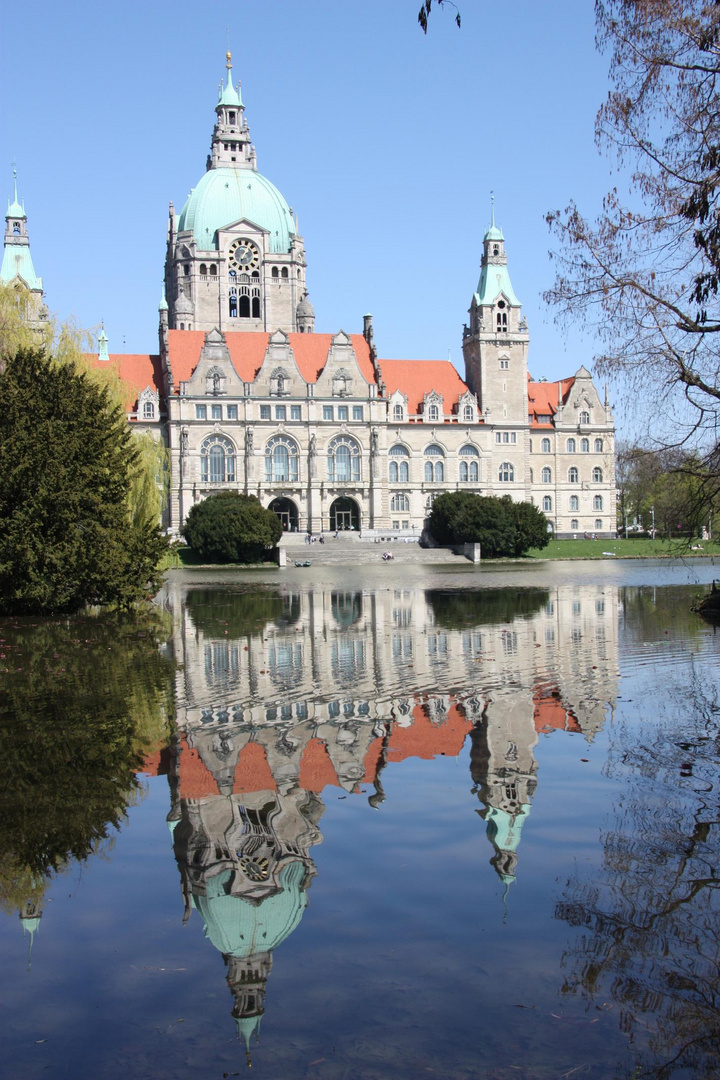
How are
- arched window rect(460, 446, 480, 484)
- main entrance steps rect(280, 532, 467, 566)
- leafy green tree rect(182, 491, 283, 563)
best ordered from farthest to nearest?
1. arched window rect(460, 446, 480, 484)
2. main entrance steps rect(280, 532, 467, 566)
3. leafy green tree rect(182, 491, 283, 563)

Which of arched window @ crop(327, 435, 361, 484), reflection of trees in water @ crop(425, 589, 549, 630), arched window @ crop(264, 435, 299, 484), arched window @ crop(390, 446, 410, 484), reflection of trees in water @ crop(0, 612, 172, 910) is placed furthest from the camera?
arched window @ crop(390, 446, 410, 484)

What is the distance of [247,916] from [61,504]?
21188 millimetres

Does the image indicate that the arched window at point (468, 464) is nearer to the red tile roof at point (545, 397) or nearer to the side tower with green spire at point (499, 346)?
the side tower with green spire at point (499, 346)

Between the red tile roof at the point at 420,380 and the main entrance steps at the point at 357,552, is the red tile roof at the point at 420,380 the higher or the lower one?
the higher one

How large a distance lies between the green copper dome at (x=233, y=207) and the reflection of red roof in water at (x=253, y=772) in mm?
94609

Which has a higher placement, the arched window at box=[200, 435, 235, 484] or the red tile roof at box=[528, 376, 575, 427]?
the red tile roof at box=[528, 376, 575, 427]

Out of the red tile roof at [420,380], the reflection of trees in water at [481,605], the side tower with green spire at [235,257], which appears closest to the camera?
the reflection of trees in water at [481,605]

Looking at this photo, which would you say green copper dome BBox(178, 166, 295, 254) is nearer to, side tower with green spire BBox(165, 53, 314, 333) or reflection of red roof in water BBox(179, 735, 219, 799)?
side tower with green spire BBox(165, 53, 314, 333)

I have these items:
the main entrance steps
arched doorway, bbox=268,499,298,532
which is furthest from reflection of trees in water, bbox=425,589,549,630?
arched doorway, bbox=268,499,298,532

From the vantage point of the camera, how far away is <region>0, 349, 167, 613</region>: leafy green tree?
27.1 meters

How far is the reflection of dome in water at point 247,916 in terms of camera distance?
24.3 ft

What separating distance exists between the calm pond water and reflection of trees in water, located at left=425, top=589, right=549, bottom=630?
9916 millimetres

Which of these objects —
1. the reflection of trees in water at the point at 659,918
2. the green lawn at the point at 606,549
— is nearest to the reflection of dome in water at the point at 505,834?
the reflection of trees in water at the point at 659,918

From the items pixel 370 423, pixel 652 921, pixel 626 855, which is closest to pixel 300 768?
pixel 626 855
